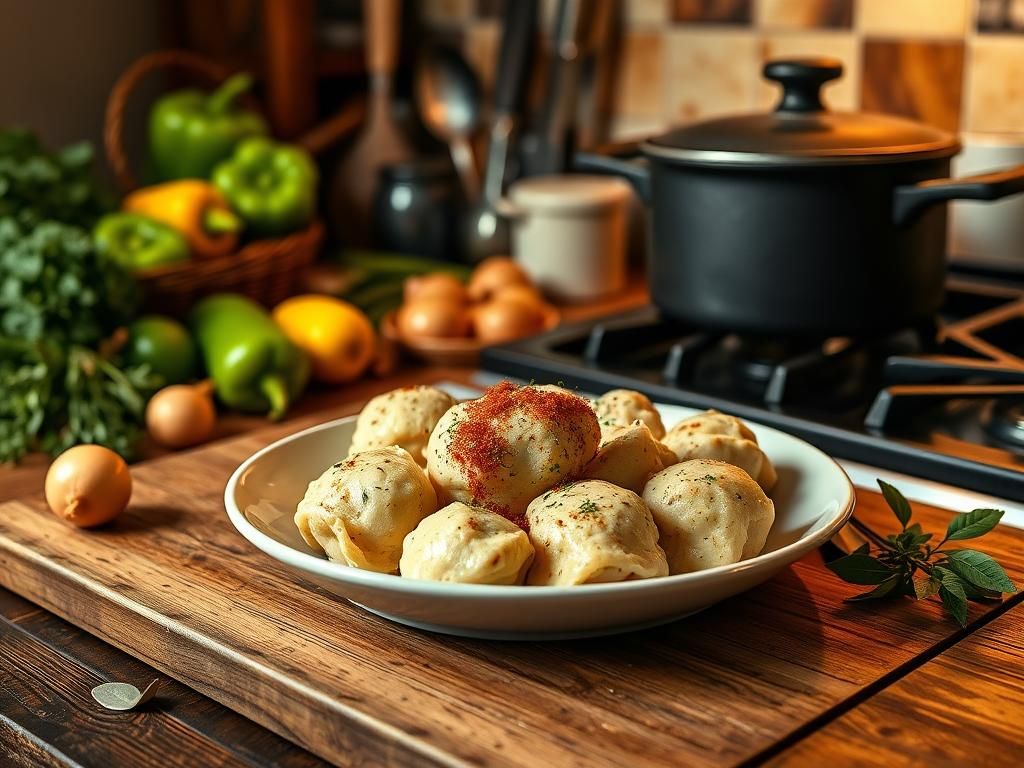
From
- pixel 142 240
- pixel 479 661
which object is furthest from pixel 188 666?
pixel 142 240

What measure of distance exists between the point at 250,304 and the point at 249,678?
79 centimetres

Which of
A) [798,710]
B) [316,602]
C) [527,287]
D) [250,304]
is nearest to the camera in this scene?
[798,710]

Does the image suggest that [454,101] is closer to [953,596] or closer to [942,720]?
[953,596]

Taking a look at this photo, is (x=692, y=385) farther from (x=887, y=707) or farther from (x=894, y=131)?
(x=887, y=707)

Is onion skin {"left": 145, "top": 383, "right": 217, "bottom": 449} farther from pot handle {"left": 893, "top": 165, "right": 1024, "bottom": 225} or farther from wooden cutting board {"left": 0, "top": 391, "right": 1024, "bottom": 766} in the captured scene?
pot handle {"left": 893, "top": 165, "right": 1024, "bottom": 225}

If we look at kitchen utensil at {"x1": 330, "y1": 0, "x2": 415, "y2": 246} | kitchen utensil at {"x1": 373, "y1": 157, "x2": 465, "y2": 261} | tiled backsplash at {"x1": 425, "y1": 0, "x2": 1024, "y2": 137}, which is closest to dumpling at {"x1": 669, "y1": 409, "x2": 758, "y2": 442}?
tiled backsplash at {"x1": 425, "y1": 0, "x2": 1024, "y2": 137}

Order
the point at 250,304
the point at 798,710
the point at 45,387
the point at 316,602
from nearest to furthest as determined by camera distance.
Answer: the point at 798,710, the point at 316,602, the point at 45,387, the point at 250,304

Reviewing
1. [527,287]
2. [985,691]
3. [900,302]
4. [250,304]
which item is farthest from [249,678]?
[527,287]

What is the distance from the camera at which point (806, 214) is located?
1.10m

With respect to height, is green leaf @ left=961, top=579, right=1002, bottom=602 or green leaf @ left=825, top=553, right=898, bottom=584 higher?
green leaf @ left=825, top=553, right=898, bottom=584

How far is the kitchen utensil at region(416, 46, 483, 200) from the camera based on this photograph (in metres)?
1.84

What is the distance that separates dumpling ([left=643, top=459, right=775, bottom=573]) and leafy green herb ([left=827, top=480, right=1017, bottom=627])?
9 cm

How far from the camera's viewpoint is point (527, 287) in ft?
5.20

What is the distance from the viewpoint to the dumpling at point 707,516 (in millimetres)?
728
